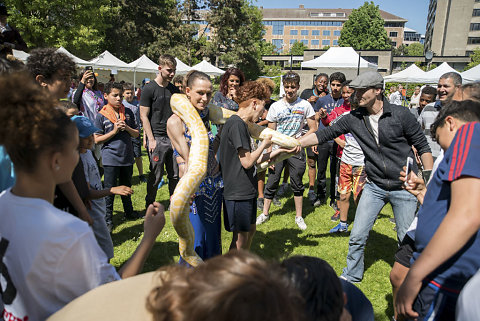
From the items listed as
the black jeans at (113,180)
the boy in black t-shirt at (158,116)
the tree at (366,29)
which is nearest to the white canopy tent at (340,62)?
the boy in black t-shirt at (158,116)

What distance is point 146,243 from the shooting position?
178 centimetres

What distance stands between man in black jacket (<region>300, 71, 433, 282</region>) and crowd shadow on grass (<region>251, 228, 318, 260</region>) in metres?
1.51

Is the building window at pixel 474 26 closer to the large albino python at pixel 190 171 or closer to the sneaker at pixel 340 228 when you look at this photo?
the sneaker at pixel 340 228

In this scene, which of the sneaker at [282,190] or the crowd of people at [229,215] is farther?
the sneaker at [282,190]

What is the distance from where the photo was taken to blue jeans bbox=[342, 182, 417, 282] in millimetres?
3697

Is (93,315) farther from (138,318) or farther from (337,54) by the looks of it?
(337,54)

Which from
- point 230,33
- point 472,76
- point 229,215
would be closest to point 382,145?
point 229,215

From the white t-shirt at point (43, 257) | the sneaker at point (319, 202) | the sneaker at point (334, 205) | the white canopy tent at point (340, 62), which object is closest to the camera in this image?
the white t-shirt at point (43, 257)

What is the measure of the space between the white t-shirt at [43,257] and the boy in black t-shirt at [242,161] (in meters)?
2.28

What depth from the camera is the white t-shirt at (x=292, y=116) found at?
5949 mm

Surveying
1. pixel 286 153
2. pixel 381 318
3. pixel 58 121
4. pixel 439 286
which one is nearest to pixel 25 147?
pixel 58 121

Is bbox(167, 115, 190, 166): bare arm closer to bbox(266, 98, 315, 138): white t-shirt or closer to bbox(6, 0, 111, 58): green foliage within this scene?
bbox(266, 98, 315, 138): white t-shirt

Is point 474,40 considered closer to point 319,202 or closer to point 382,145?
point 319,202

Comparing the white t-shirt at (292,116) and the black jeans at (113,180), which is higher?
the white t-shirt at (292,116)
